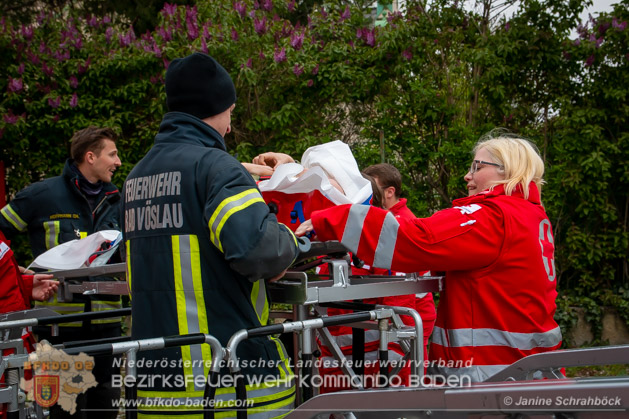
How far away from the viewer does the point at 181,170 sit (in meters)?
2.15

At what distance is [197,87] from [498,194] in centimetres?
135

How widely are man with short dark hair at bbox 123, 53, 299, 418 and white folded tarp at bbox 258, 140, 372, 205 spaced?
0.65 metres

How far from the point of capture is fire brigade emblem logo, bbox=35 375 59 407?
2145 millimetres

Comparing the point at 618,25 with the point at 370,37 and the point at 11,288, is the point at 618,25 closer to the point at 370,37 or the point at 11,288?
the point at 370,37

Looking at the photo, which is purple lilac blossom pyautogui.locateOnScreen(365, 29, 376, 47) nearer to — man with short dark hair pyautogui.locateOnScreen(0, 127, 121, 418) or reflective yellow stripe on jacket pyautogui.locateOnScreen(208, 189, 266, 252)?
man with short dark hair pyautogui.locateOnScreen(0, 127, 121, 418)

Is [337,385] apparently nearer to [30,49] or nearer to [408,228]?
[408,228]

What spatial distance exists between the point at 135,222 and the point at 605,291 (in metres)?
6.22

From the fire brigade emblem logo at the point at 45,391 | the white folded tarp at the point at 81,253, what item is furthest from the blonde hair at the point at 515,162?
the white folded tarp at the point at 81,253

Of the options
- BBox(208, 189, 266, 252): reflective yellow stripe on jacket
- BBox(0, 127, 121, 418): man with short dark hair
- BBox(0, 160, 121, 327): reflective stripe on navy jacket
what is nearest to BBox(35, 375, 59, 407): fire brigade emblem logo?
BBox(208, 189, 266, 252): reflective yellow stripe on jacket

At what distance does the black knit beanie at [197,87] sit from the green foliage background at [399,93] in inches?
178

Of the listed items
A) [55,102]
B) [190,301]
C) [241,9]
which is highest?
[241,9]

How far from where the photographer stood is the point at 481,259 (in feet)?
8.65

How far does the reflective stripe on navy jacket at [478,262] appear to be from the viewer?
2.56 m

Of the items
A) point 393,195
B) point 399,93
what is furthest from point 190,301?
point 399,93
